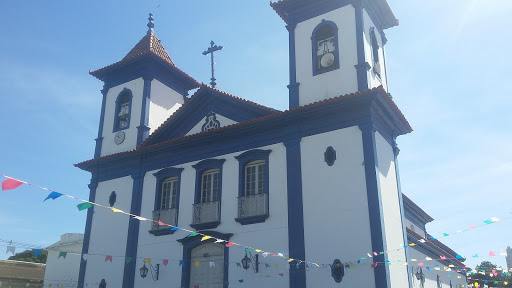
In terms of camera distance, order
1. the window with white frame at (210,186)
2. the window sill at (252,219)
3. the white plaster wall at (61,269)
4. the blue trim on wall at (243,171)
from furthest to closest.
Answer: the white plaster wall at (61,269), the window with white frame at (210,186), the blue trim on wall at (243,171), the window sill at (252,219)

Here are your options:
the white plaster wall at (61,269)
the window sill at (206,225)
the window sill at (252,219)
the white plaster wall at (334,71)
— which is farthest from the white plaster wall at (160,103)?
the white plaster wall at (61,269)

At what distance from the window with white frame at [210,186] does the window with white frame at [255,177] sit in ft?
3.64

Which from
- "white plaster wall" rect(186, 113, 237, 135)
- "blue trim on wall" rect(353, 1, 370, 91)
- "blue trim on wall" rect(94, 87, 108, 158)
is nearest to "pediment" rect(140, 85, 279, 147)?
"white plaster wall" rect(186, 113, 237, 135)

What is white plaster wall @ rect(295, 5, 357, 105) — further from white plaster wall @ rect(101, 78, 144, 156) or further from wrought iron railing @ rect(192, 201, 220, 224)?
white plaster wall @ rect(101, 78, 144, 156)

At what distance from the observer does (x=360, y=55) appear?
1400 cm

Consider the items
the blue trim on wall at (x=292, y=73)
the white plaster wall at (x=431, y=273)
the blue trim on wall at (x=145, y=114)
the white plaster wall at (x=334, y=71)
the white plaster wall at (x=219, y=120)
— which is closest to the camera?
the white plaster wall at (x=334, y=71)

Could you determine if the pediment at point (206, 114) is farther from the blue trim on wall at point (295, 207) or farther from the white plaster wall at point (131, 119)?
the blue trim on wall at point (295, 207)

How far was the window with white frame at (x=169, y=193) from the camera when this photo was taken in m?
15.8

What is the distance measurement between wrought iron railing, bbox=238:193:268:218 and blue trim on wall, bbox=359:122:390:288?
9.60 feet

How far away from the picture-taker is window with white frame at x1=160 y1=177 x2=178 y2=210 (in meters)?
15.8

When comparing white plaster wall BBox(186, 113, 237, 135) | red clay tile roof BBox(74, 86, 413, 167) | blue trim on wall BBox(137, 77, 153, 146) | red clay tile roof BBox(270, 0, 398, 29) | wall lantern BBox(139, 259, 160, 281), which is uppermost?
red clay tile roof BBox(270, 0, 398, 29)

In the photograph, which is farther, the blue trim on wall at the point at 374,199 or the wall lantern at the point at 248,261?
the wall lantern at the point at 248,261

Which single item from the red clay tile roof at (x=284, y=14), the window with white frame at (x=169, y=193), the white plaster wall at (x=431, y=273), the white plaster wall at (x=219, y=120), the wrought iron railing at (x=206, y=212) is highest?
the red clay tile roof at (x=284, y=14)

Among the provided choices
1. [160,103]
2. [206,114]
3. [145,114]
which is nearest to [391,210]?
[206,114]
